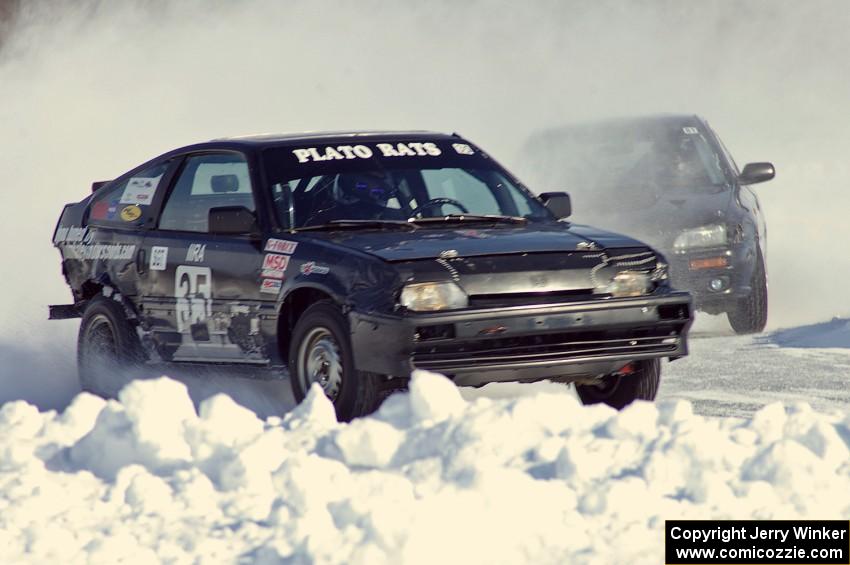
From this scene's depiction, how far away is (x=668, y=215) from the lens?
→ 12.5 metres

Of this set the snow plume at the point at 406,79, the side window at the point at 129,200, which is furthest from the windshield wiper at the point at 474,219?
the snow plume at the point at 406,79

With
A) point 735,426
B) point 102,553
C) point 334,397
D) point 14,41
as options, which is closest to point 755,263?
point 334,397

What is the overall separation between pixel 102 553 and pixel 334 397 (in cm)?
245

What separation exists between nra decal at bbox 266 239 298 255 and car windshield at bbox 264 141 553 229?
0.17 meters

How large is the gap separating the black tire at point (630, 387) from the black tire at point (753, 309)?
11.9ft

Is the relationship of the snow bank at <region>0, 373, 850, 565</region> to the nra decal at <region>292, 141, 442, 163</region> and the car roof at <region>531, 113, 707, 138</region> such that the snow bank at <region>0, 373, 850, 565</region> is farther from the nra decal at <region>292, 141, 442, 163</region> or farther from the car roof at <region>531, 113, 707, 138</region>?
the car roof at <region>531, 113, 707, 138</region>

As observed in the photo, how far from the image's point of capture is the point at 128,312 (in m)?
9.73

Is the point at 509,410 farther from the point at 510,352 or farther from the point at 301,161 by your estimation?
the point at 301,161

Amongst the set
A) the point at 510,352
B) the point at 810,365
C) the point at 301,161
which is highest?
the point at 301,161

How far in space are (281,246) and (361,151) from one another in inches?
37.1

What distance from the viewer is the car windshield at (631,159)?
1333 centimetres

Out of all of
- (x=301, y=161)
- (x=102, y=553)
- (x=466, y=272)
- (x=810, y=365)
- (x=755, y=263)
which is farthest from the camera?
(x=755, y=263)

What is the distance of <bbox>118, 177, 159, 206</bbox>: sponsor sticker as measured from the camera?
9.95 metres

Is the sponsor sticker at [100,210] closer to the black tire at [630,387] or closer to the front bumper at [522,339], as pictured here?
the front bumper at [522,339]
